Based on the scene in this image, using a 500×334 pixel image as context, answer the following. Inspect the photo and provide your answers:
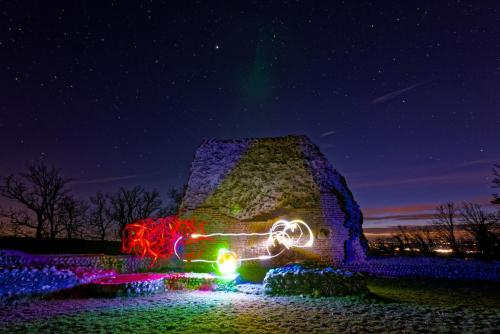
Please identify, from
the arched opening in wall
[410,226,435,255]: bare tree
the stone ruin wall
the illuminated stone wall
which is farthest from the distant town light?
the arched opening in wall

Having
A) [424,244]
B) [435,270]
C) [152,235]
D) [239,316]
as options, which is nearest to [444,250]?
[424,244]

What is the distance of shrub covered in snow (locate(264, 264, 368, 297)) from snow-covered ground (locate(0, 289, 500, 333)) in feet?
1.70

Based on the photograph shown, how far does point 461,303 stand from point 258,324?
6088mm

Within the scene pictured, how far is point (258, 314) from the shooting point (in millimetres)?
8703

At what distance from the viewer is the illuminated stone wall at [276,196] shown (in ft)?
58.1

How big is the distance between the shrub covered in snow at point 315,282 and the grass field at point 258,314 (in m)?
0.53

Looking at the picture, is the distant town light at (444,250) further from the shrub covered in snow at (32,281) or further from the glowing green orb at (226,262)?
the shrub covered in snow at (32,281)

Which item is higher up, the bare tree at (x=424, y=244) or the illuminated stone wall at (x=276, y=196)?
the illuminated stone wall at (x=276, y=196)

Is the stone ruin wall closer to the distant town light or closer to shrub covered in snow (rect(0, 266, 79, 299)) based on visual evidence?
the distant town light

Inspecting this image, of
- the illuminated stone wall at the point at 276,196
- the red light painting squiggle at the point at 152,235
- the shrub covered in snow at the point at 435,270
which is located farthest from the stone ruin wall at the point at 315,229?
the red light painting squiggle at the point at 152,235

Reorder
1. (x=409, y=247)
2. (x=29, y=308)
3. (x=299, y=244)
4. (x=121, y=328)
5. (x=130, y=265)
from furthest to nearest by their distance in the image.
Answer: (x=409, y=247) → (x=130, y=265) → (x=299, y=244) → (x=29, y=308) → (x=121, y=328)

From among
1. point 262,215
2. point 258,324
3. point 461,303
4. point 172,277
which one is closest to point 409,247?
point 262,215

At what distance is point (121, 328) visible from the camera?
7445 mm

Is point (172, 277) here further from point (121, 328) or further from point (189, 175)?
point (189, 175)
